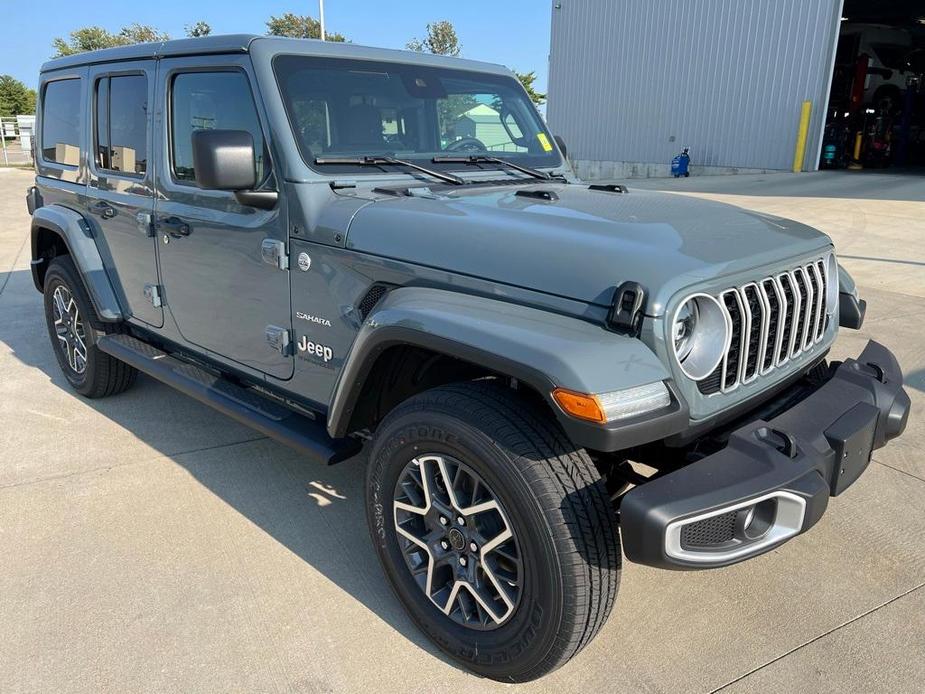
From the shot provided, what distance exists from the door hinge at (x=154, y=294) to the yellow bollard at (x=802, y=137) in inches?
707

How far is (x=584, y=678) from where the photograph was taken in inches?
89.4

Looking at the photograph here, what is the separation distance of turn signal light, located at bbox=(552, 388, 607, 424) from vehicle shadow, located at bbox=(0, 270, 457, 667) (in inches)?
42.1

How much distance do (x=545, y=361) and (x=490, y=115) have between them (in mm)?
2173

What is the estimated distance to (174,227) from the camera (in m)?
3.35

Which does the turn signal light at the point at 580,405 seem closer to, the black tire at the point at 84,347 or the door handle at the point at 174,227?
the door handle at the point at 174,227

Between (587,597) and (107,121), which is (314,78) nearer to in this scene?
(107,121)

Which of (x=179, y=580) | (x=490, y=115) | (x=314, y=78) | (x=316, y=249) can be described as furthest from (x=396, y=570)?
(x=490, y=115)

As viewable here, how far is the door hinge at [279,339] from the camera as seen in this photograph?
9.50ft

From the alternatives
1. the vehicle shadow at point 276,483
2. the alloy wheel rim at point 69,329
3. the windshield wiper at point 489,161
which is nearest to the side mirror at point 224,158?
the windshield wiper at point 489,161

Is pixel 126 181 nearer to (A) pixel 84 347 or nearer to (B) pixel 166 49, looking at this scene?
(B) pixel 166 49

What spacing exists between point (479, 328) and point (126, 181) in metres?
2.59

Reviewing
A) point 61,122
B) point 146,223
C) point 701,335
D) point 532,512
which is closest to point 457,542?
point 532,512

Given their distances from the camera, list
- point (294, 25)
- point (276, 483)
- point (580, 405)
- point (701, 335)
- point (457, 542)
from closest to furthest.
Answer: point (580, 405) < point (701, 335) < point (457, 542) < point (276, 483) < point (294, 25)

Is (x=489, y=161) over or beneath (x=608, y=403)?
over
